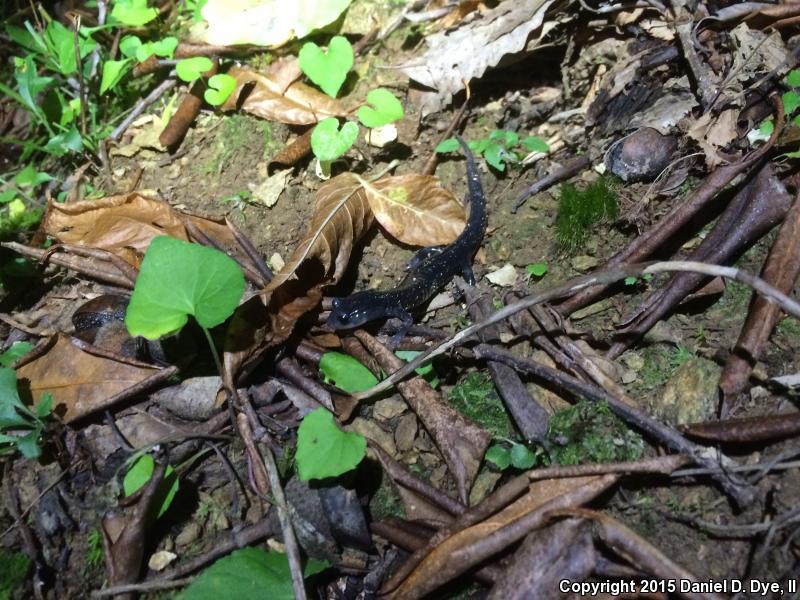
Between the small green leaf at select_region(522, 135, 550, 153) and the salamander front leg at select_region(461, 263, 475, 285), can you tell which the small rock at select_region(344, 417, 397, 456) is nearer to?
the salamander front leg at select_region(461, 263, 475, 285)

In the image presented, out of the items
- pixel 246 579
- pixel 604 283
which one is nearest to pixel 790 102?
pixel 604 283

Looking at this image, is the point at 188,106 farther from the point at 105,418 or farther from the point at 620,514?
the point at 620,514

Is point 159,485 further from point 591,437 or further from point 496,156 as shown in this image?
point 496,156

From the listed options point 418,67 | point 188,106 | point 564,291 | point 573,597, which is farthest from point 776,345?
point 188,106

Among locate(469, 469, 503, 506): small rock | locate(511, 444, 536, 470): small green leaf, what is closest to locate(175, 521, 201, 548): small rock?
locate(469, 469, 503, 506): small rock

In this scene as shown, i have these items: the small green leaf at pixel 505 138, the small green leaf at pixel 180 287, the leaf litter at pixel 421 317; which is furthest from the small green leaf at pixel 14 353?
the small green leaf at pixel 505 138
